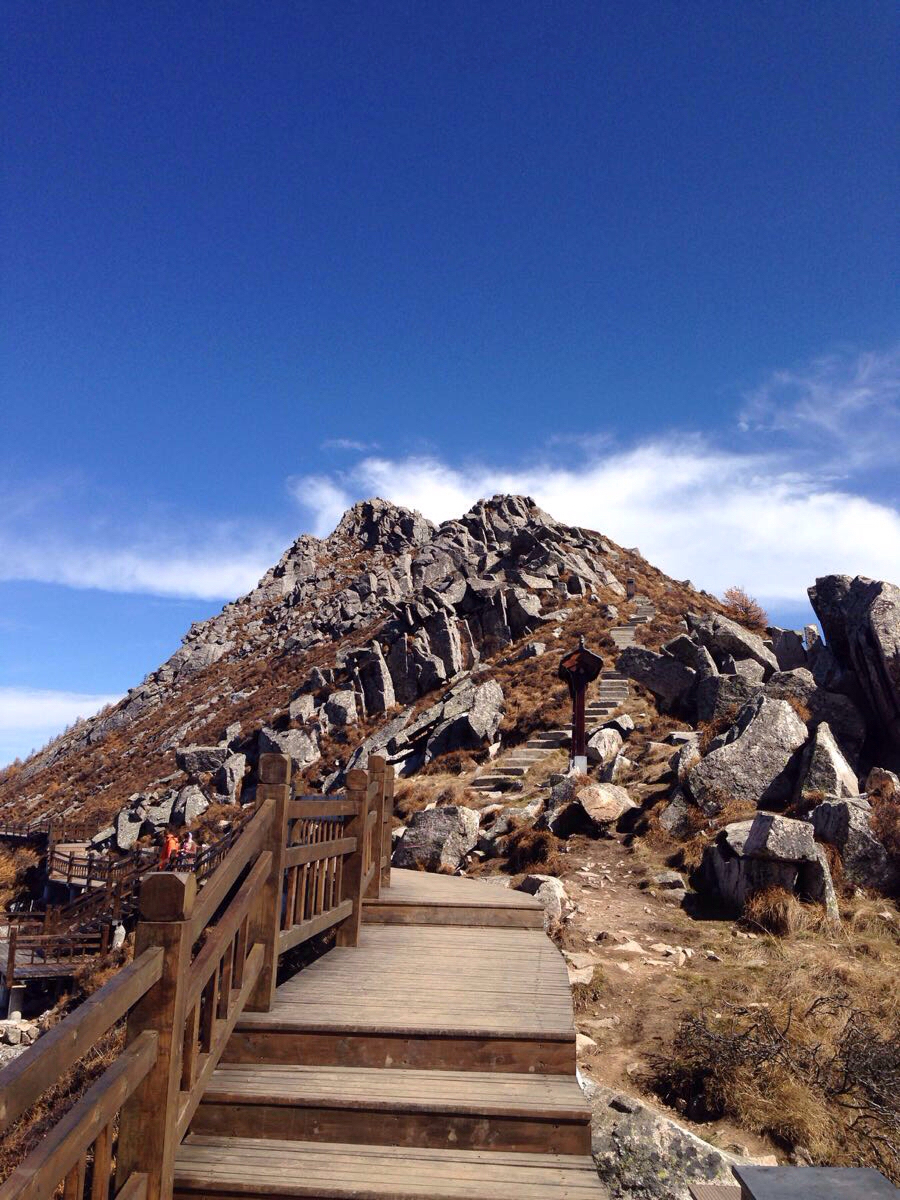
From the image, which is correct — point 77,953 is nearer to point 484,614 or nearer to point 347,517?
point 484,614

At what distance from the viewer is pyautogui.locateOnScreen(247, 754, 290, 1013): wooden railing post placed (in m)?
5.06

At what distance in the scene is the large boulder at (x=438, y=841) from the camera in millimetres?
14055

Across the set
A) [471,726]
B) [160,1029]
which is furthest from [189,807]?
[160,1029]

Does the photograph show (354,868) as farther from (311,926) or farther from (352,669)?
(352,669)

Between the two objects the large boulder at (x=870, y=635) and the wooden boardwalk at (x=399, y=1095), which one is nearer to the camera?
the wooden boardwalk at (x=399, y=1095)

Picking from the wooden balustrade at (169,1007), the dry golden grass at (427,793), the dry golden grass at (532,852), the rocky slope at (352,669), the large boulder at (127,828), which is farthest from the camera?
the rocky slope at (352,669)

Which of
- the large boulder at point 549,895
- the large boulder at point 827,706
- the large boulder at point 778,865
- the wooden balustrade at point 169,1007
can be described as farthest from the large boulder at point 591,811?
the wooden balustrade at point 169,1007

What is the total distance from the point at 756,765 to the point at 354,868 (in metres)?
9.08

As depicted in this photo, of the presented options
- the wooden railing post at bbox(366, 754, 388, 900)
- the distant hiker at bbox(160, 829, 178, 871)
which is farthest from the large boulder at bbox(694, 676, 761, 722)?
the distant hiker at bbox(160, 829, 178, 871)

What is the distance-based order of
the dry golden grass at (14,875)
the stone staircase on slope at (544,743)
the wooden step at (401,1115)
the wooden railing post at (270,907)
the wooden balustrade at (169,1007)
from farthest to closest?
the dry golden grass at (14,875) → the stone staircase on slope at (544,743) → the wooden railing post at (270,907) → the wooden step at (401,1115) → the wooden balustrade at (169,1007)

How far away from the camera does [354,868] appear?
23.6 feet

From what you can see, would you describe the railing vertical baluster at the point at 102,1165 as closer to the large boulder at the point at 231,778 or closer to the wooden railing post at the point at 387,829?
the wooden railing post at the point at 387,829

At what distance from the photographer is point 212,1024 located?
4.16 meters

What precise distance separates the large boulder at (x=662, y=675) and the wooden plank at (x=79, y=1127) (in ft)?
67.1
